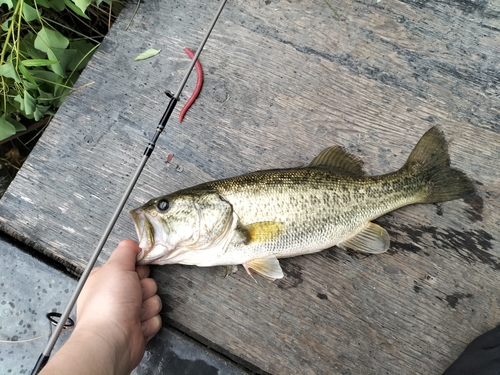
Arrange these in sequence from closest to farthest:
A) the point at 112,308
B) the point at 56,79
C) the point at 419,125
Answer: the point at 112,308 → the point at 419,125 → the point at 56,79

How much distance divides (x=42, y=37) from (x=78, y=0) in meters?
0.39

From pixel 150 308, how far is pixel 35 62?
1.81 m

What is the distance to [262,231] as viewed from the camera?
7.14 ft

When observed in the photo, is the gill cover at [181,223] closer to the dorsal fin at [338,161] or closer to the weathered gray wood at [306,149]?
the weathered gray wood at [306,149]

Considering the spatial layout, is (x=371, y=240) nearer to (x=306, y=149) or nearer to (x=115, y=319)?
(x=306, y=149)

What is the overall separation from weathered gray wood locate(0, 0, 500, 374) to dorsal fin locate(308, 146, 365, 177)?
0.40 feet

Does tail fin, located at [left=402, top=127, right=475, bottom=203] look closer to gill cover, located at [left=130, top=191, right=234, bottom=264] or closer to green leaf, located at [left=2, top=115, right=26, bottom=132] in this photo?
gill cover, located at [left=130, top=191, right=234, bottom=264]

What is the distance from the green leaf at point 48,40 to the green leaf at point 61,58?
0.03 m

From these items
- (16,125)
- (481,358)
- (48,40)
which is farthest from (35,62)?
(481,358)

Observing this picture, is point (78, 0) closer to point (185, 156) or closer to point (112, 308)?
point (185, 156)

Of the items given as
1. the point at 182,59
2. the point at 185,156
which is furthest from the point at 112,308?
the point at 182,59

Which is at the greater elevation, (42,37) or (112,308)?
(42,37)

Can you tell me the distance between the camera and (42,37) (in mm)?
2674

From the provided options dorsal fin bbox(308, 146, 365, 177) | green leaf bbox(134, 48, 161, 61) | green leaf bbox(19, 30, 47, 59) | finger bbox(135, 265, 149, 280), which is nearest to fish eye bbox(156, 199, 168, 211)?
finger bbox(135, 265, 149, 280)
